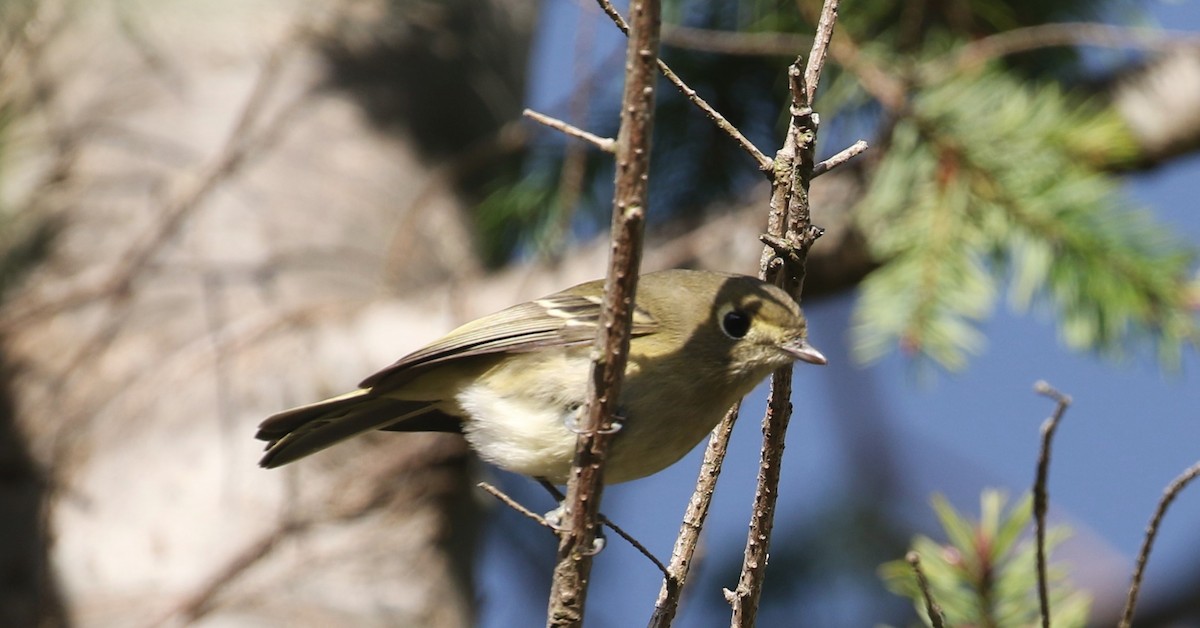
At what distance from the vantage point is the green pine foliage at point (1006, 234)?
2104 millimetres

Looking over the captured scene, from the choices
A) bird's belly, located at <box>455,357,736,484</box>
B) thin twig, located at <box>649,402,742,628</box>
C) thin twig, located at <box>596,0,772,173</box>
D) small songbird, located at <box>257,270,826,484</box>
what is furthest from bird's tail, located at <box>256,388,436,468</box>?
thin twig, located at <box>596,0,772,173</box>

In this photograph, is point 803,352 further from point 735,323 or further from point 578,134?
point 578,134

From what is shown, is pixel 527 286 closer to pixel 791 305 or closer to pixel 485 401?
pixel 485 401

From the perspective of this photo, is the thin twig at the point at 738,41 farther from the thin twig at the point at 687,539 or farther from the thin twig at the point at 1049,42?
the thin twig at the point at 687,539

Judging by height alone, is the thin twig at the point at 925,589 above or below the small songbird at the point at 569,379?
below

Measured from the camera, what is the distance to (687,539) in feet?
4.00

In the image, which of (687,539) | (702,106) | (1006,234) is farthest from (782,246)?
(1006,234)

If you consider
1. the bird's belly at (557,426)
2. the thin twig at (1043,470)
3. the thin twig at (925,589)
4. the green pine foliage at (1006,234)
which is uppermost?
the green pine foliage at (1006,234)

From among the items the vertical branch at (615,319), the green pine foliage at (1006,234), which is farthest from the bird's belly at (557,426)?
the green pine foliage at (1006,234)

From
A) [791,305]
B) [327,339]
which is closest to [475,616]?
[327,339]

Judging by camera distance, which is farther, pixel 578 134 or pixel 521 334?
pixel 521 334

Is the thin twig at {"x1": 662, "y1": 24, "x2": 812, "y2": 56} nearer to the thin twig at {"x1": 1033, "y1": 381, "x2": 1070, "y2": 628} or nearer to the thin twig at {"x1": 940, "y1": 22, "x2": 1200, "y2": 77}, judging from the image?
the thin twig at {"x1": 940, "y1": 22, "x2": 1200, "y2": 77}

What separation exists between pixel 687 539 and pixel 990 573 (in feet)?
1.33

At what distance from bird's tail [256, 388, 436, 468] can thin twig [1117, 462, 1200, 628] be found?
104 centimetres
